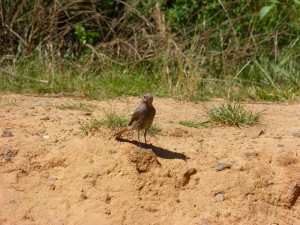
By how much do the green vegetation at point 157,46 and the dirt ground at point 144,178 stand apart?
1878 millimetres

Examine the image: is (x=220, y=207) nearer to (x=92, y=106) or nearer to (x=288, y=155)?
(x=288, y=155)

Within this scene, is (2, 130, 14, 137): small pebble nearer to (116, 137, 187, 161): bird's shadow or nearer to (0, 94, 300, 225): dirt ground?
(0, 94, 300, 225): dirt ground

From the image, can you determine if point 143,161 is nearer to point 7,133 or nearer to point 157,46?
point 7,133

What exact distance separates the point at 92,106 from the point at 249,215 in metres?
2.19

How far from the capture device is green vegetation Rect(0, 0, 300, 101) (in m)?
7.51

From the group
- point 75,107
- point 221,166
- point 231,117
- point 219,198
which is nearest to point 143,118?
point 221,166

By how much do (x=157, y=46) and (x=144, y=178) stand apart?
3478mm

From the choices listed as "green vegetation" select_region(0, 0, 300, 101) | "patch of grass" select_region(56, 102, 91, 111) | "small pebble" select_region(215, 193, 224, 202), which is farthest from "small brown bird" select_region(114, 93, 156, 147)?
"green vegetation" select_region(0, 0, 300, 101)

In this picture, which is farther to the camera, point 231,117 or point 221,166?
point 231,117

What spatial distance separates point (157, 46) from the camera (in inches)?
323

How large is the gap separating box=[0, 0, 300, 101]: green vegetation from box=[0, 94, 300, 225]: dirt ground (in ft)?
6.16

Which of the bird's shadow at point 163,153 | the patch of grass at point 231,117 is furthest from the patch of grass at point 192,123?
the bird's shadow at point 163,153

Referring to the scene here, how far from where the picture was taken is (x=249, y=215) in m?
4.97

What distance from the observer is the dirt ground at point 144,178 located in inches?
190
